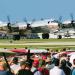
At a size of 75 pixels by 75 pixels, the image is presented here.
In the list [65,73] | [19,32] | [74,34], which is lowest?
[74,34]

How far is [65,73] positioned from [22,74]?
2773 mm

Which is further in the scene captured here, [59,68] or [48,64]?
[48,64]

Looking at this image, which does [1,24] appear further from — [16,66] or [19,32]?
[16,66]

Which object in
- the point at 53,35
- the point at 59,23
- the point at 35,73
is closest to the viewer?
the point at 35,73

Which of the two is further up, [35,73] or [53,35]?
[35,73]

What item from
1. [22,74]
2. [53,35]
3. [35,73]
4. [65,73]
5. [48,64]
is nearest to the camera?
[22,74]

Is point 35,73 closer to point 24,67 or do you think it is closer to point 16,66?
point 24,67

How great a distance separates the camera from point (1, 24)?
94188 mm

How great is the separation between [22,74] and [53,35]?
153317mm

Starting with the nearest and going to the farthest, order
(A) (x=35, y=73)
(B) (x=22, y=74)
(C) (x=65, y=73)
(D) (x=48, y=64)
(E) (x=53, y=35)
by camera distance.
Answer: (B) (x=22, y=74), (A) (x=35, y=73), (C) (x=65, y=73), (D) (x=48, y=64), (E) (x=53, y=35)

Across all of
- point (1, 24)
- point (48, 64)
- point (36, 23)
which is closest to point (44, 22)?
point (36, 23)

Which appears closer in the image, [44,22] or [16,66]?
[16,66]

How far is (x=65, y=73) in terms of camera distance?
55.9 feet

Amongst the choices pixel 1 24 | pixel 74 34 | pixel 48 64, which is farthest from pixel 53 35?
pixel 48 64
